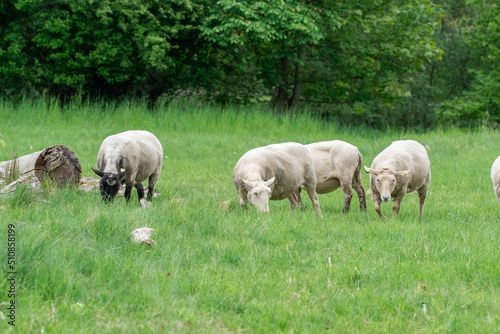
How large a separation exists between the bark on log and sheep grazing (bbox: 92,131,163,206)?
1.51 ft

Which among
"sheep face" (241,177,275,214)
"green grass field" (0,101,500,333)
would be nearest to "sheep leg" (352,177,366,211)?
"green grass field" (0,101,500,333)

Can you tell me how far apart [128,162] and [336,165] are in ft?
13.0

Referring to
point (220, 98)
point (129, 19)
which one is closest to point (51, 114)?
point (129, 19)

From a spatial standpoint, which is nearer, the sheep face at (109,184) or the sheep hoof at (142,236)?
the sheep hoof at (142,236)

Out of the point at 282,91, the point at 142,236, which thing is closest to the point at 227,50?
the point at 282,91

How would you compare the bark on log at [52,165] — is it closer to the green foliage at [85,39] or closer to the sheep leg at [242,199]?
the sheep leg at [242,199]

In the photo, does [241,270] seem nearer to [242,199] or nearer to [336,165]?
[242,199]

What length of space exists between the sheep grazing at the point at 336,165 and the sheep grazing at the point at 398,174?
657mm

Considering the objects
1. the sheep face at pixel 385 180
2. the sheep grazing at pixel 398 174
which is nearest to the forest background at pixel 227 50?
the sheep grazing at pixel 398 174

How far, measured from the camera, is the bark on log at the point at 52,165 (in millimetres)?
9367

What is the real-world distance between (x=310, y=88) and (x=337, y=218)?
64.8ft

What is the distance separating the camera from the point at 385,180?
31.0 feet

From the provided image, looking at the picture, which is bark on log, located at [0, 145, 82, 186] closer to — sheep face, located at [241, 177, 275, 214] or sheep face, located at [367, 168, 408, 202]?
sheep face, located at [241, 177, 275, 214]

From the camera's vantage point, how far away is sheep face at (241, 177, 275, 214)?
8219 mm
